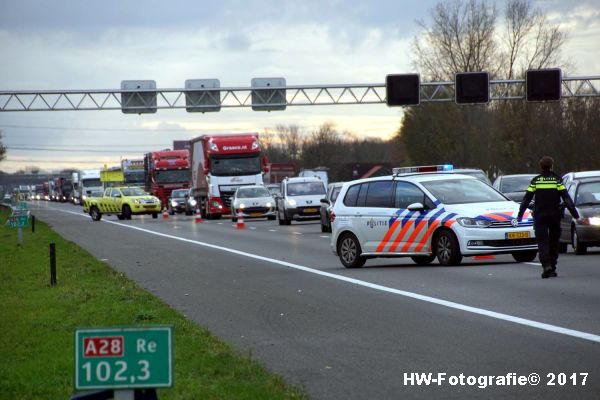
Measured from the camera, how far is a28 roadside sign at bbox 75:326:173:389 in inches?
214

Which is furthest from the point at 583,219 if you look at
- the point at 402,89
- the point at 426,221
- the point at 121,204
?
the point at 121,204

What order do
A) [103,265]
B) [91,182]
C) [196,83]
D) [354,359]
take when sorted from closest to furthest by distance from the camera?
1. [354,359]
2. [103,265]
3. [196,83]
4. [91,182]

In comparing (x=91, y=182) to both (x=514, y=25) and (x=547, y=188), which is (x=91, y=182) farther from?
(x=547, y=188)

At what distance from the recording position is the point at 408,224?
21016 millimetres

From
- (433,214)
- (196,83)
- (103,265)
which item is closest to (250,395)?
(433,214)

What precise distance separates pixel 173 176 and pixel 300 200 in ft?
97.2

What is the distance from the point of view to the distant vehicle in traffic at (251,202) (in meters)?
52.2

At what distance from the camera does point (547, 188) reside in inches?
704

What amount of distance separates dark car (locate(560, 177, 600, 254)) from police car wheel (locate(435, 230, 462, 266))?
10.1 ft

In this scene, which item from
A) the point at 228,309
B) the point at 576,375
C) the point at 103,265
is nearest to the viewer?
the point at 576,375

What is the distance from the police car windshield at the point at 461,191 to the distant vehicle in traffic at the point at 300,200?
24428mm

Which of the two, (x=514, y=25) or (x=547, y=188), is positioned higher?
(x=514, y=25)

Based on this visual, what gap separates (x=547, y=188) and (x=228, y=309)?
Answer: 549 cm

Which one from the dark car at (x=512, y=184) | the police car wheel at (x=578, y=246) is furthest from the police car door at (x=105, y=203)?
the police car wheel at (x=578, y=246)
